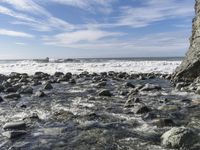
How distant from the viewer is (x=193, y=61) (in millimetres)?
22281

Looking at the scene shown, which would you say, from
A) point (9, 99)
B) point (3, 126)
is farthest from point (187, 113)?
point (9, 99)

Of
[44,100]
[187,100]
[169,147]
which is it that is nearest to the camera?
[169,147]

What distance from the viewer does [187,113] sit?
12766 millimetres

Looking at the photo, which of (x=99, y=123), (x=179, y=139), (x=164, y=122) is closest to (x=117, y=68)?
(x=99, y=123)

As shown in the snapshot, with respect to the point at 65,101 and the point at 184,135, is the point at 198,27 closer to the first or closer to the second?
the point at 65,101

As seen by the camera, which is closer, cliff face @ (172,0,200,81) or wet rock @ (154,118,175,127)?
wet rock @ (154,118,175,127)

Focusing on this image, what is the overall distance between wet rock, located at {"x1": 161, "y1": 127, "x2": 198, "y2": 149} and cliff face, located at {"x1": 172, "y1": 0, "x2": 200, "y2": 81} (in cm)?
1381

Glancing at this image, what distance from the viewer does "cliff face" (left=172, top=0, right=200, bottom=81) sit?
2218 cm

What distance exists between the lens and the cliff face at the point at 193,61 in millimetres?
22181

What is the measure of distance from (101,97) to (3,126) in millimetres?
7687

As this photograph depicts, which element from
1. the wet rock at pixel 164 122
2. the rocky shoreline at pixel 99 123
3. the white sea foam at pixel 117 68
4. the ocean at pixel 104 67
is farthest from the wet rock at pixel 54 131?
the white sea foam at pixel 117 68

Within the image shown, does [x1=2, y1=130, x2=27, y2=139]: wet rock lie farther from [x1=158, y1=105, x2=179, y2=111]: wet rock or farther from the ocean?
the ocean

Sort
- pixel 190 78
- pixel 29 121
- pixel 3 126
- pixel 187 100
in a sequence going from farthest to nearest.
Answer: pixel 190 78
pixel 187 100
pixel 29 121
pixel 3 126

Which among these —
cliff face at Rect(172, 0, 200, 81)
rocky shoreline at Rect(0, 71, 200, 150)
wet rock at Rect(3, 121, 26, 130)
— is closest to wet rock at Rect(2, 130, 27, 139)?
rocky shoreline at Rect(0, 71, 200, 150)
